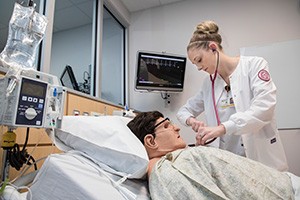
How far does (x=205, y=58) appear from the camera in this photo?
1.44 metres

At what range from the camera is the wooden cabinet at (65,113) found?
105 centimetres

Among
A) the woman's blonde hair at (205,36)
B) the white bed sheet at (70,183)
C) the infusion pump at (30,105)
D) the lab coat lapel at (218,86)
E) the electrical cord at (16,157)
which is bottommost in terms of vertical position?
the white bed sheet at (70,183)

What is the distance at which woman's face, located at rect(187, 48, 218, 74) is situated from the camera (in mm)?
1431

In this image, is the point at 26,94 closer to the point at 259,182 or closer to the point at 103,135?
the point at 103,135

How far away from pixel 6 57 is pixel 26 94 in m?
0.35

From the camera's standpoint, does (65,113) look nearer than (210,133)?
No

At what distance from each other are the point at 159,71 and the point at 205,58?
3.38 ft

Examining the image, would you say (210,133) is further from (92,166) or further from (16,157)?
(16,157)

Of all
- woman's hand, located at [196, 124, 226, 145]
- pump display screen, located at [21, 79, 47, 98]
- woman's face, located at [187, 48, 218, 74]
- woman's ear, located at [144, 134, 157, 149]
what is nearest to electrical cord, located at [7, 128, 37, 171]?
pump display screen, located at [21, 79, 47, 98]

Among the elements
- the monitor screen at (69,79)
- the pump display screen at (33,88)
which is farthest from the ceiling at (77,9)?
the pump display screen at (33,88)

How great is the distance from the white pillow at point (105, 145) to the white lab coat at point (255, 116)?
57 cm

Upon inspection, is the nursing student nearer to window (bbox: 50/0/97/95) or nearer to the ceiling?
window (bbox: 50/0/97/95)

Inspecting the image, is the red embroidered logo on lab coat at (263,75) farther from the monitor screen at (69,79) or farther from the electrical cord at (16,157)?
the monitor screen at (69,79)

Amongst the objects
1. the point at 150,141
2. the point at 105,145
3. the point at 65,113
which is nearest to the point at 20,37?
the point at 65,113
